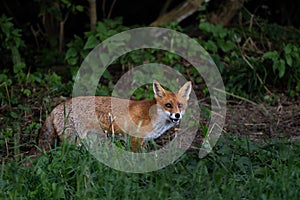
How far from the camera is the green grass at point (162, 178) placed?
4.74 meters

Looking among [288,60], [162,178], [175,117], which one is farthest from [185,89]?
[288,60]

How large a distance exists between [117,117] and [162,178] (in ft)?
7.08

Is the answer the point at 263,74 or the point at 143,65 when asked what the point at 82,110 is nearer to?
the point at 143,65

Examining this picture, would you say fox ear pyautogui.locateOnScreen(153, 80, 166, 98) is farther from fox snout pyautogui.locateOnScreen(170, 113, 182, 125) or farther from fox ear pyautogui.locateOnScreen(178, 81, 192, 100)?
fox snout pyautogui.locateOnScreen(170, 113, 182, 125)

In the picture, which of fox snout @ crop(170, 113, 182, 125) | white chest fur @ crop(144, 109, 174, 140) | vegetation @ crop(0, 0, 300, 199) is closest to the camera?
vegetation @ crop(0, 0, 300, 199)

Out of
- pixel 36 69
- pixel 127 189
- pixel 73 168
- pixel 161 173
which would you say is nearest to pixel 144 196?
pixel 127 189

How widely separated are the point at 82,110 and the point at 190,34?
394cm

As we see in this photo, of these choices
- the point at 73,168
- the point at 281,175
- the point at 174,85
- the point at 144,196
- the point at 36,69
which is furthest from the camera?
the point at 36,69

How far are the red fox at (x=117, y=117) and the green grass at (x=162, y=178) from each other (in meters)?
1.02

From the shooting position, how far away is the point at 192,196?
16.0ft

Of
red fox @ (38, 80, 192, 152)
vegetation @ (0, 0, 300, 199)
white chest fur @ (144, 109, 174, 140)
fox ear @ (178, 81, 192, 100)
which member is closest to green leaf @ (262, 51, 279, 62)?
vegetation @ (0, 0, 300, 199)

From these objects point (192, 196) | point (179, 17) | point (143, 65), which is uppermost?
point (179, 17)

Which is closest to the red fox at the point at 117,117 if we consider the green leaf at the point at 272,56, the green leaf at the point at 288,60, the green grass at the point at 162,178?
the green grass at the point at 162,178

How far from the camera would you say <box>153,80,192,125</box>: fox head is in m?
6.73
